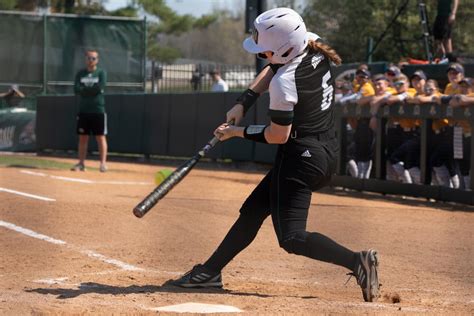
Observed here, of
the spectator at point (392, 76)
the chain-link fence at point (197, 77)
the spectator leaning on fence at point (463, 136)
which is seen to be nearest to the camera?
the spectator leaning on fence at point (463, 136)

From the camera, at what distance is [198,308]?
5.34 metres

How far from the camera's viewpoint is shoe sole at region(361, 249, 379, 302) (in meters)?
5.54

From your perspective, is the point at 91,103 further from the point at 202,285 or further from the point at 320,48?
the point at 320,48

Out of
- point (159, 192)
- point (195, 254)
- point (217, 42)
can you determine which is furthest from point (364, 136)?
point (217, 42)

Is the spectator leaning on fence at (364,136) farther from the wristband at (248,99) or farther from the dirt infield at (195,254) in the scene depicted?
the wristband at (248,99)

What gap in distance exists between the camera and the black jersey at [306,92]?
530 centimetres

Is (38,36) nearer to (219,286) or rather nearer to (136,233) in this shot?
(136,233)

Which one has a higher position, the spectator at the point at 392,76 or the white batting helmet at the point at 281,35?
the white batting helmet at the point at 281,35

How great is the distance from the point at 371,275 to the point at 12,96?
54.7 feet

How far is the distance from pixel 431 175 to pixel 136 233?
4713mm

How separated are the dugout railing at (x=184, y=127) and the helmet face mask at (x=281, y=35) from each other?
6.65m

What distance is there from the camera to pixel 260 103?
16.5m

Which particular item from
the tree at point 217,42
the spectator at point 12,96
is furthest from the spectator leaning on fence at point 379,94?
the tree at point 217,42

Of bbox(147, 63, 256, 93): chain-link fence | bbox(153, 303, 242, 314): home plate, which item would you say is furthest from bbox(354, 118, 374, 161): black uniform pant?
bbox(147, 63, 256, 93): chain-link fence
